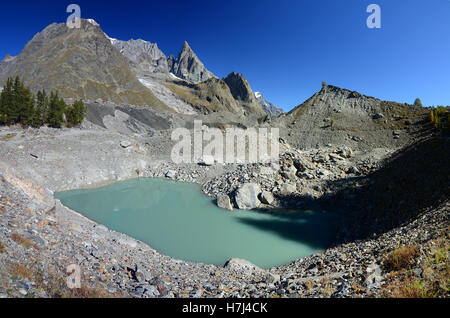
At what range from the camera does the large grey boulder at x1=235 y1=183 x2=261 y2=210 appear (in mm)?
19953

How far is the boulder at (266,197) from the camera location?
795 inches

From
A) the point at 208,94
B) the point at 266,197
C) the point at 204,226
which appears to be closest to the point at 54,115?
the point at 204,226

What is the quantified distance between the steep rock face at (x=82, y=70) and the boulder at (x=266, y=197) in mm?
100432

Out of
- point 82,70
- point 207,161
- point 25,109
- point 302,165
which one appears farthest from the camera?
point 82,70

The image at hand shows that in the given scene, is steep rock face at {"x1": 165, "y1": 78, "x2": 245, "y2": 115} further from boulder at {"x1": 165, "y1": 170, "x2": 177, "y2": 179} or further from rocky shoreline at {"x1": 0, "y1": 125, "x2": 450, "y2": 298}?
rocky shoreline at {"x1": 0, "y1": 125, "x2": 450, "y2": 298}

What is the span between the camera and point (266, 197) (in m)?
20.3

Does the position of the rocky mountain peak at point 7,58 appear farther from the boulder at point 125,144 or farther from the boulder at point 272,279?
the boulder at point 272,279

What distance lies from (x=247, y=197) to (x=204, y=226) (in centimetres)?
550

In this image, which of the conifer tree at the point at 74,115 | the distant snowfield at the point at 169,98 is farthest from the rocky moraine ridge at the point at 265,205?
the distant snowfield at the point at 169,98

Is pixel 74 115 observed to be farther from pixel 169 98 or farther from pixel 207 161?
pixel 169 98

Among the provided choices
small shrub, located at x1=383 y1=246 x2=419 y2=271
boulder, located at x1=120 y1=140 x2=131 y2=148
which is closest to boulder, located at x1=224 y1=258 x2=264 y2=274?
small shrub, located at x1=383 y1=246 x2=419 y2=271

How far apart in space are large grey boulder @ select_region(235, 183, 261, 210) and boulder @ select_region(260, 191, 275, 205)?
52 centimetres
